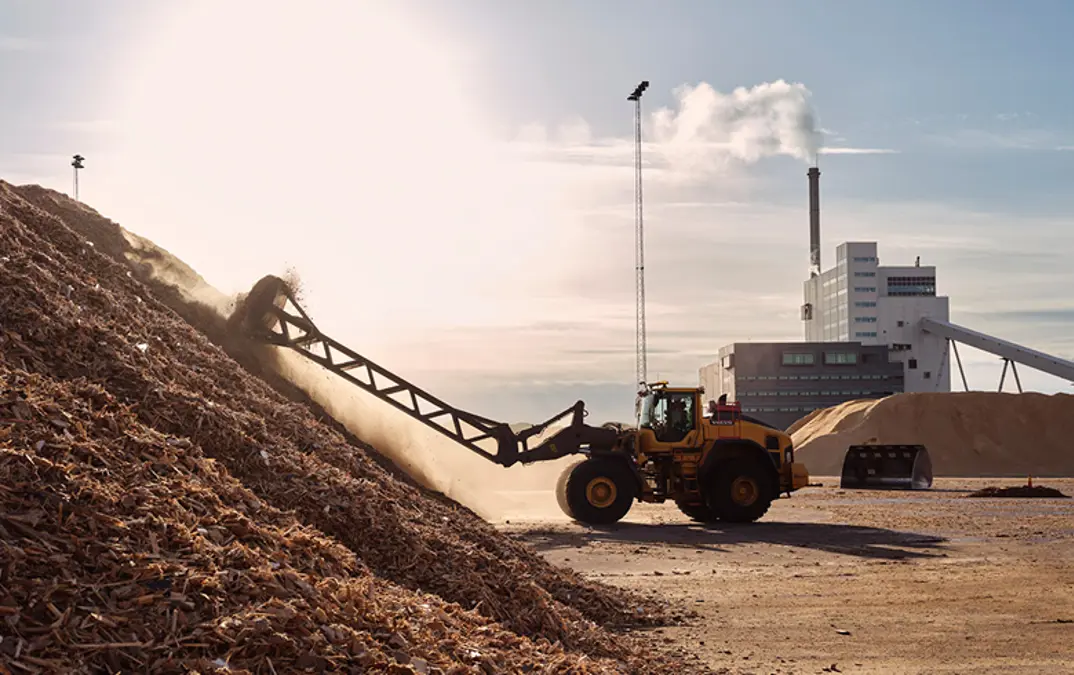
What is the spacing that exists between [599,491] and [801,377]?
71892mm

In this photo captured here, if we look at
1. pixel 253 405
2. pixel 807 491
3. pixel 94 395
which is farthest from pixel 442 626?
pixel 807 491

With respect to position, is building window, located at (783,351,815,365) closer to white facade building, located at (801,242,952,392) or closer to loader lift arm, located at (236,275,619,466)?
white facade building, located at (801,242,952,392)

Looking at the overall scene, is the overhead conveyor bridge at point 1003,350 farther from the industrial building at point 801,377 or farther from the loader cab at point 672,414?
the loader cab at point 672,414

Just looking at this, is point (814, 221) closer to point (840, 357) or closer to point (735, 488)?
point (840, 357)

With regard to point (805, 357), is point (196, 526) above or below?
below

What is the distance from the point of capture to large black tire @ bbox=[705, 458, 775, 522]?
25.2 metres

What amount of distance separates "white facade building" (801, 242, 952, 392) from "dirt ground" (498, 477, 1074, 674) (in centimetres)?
6837

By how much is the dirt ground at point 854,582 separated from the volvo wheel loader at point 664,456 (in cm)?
69

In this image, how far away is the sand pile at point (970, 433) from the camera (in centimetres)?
5981

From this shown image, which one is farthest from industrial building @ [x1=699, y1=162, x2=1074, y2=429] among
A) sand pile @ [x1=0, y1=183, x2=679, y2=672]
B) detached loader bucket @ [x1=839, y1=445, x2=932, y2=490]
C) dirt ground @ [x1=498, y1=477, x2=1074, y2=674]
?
sand pile @ [x1=0, y1=183, x2=679, y2=672]

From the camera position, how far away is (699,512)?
26.0 metres

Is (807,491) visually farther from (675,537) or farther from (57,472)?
(57,472)

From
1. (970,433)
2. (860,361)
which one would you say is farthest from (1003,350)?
(970,433)

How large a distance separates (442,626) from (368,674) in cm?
142
